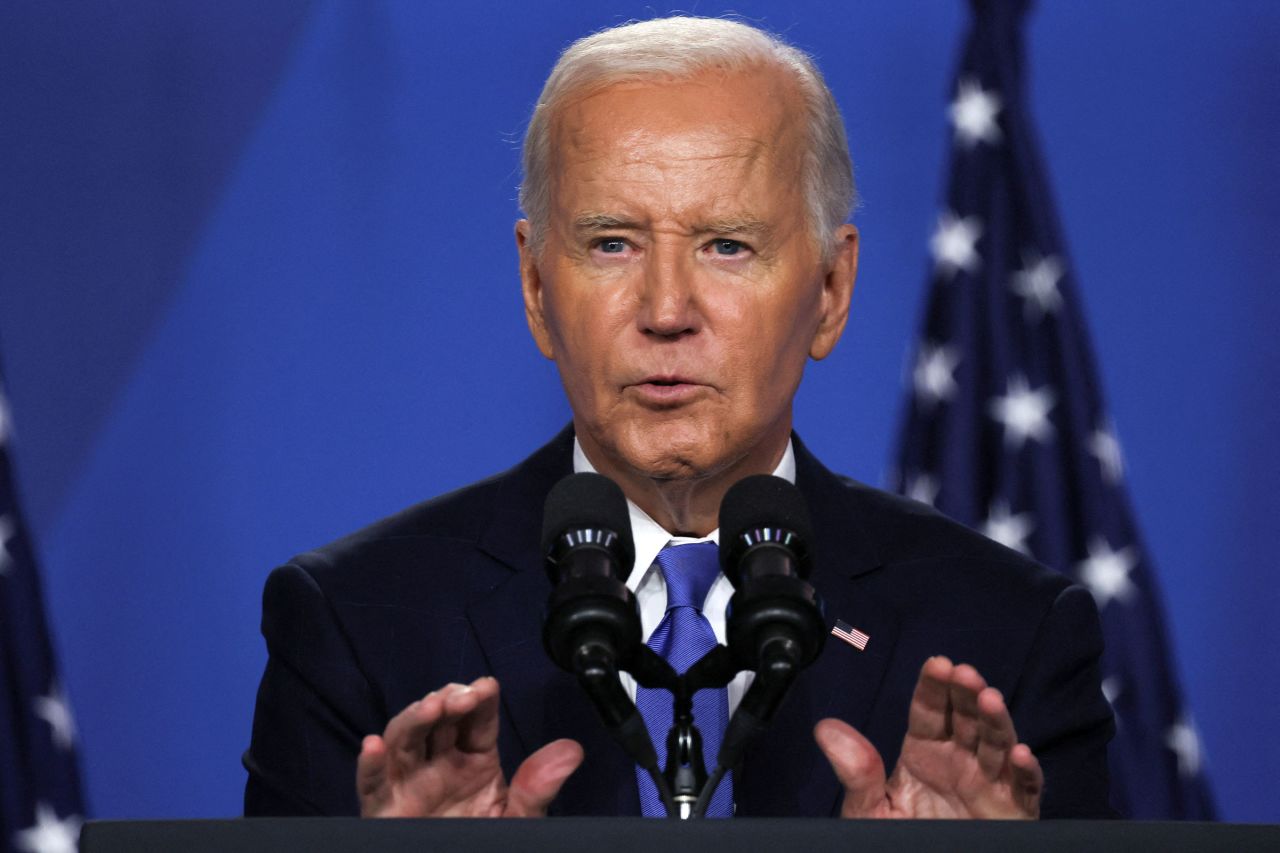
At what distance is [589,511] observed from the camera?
143cm

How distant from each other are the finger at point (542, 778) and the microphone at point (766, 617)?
22 cm

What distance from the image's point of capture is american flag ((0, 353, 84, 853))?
318cm

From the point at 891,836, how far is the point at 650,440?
0.87 m

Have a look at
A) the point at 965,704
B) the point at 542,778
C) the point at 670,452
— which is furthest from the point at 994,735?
the point at 670,452

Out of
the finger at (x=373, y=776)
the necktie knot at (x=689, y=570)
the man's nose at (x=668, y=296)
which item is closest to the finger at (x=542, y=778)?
the finger at (x=373, y=776)

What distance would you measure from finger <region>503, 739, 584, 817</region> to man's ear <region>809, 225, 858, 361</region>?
0.81m

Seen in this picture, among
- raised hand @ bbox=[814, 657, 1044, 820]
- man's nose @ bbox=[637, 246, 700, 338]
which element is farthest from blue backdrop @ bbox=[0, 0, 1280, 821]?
raised hand @ bbox=[814, 657, 1044, 820]

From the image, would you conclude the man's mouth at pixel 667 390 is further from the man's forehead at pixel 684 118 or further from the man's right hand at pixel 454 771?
the man's right hand at pixel 454 771

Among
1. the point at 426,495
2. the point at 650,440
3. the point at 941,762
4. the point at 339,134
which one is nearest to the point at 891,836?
the point at 941,762

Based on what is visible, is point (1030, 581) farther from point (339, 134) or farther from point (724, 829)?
point (339, 134)

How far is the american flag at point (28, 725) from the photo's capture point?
10.4ft

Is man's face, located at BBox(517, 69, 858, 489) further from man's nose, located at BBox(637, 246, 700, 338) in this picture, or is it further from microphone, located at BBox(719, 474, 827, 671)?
microphone, located at BBox(719, 474, 827, 671)

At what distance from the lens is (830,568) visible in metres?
2.16

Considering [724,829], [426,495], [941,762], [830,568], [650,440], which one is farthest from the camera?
[426,495]
